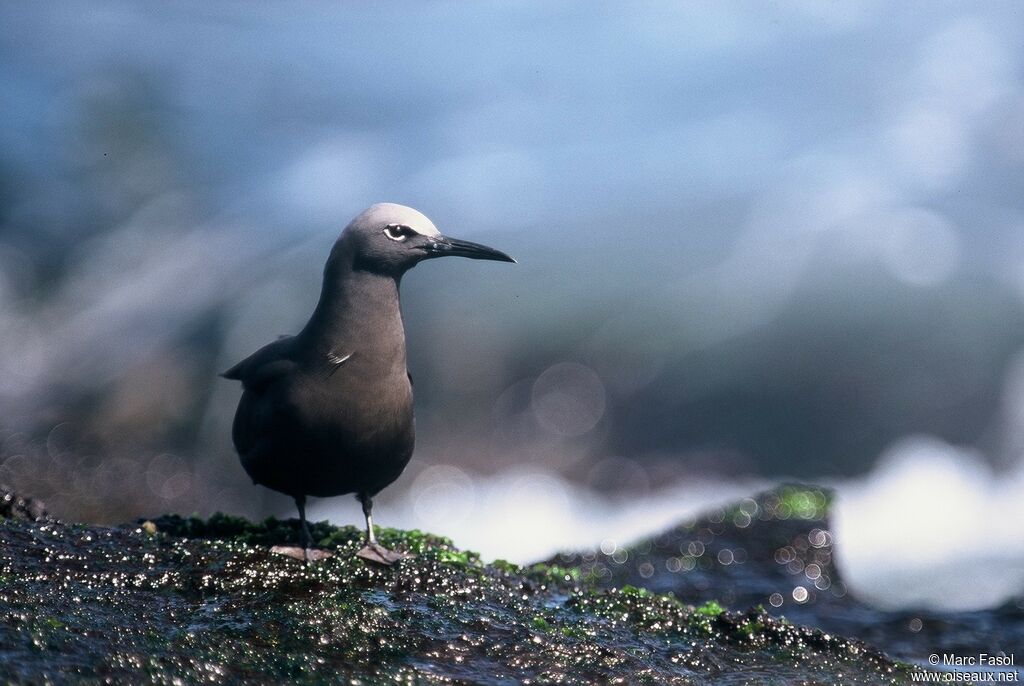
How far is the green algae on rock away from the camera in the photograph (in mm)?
4285

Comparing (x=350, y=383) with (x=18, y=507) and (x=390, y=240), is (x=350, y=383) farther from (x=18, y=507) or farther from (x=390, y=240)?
(x=18, y=507)

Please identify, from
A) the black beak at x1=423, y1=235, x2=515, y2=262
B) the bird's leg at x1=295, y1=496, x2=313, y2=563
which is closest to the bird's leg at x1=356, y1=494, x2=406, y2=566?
the bird's leg at x1=295, y1=496, x2=313, y2=563

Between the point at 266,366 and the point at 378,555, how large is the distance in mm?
1342

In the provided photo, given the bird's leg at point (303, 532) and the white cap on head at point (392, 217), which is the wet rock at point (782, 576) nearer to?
the bird's leg at point (303, 532)

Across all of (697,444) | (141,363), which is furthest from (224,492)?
(697,444)

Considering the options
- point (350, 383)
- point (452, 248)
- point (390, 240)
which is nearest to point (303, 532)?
point (350, 383)

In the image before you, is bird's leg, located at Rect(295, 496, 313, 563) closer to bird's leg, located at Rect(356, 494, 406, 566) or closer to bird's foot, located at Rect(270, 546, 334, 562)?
bird's foot, located at Rect(270, 546, 334, 562)

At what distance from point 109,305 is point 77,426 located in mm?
5405

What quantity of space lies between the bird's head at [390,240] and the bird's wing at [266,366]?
0.69 meters

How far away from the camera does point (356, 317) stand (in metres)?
6.08

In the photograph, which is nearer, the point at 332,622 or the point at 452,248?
the point at 332,622

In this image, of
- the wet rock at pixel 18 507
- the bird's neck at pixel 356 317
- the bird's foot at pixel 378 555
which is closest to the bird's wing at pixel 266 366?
the bird's neck at pixel 356 317

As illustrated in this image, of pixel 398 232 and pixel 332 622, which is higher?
pixel 398 232

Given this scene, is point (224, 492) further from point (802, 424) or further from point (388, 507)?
point (802, 424)
